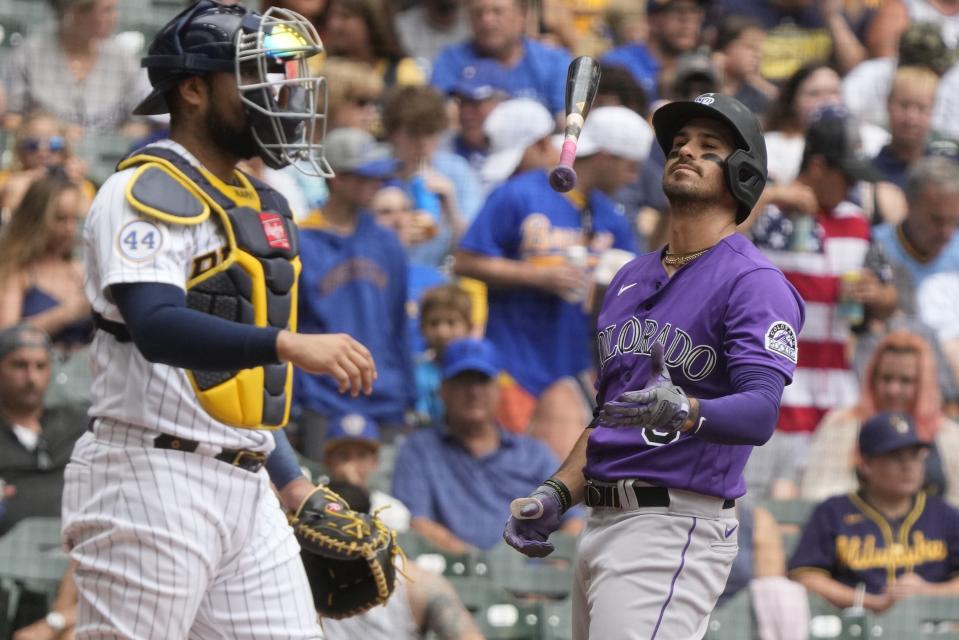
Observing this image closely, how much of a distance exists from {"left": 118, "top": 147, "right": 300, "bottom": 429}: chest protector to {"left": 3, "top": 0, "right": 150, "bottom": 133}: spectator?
4441 mm

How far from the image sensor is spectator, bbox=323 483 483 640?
4895 mm

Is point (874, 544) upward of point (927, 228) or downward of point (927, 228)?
downward

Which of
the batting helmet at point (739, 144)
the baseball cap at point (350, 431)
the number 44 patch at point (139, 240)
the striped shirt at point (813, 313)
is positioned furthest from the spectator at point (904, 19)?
the number 44 patch at point (139, 240)

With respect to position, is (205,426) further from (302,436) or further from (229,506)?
(302,436)

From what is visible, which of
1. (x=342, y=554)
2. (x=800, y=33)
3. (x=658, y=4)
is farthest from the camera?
(x=800, y=33)

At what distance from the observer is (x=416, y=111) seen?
7277 millimetres

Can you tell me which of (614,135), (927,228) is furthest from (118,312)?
(927,228)

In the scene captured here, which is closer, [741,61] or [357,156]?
[357,156]

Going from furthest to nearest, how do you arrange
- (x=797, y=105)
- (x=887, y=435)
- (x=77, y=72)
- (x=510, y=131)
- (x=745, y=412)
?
(x=797, y=105)
(x=77, y=72)
(x=510, y=131)
(x=887, y=435)
(x=745, y=412)

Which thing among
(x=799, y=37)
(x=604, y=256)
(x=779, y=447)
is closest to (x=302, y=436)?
(x=604, y=256)

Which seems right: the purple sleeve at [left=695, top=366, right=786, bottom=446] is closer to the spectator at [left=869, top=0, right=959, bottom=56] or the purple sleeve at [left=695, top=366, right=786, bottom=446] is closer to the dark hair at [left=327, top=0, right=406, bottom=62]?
the dark hair at [left=327, top=0, right=406, bottom=62]

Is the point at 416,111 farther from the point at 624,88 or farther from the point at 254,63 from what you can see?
the point at 254,63

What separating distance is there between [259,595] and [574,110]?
127cm

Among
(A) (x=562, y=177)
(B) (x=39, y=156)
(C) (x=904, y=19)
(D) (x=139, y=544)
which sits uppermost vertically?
(C) (x=904, y=19)
